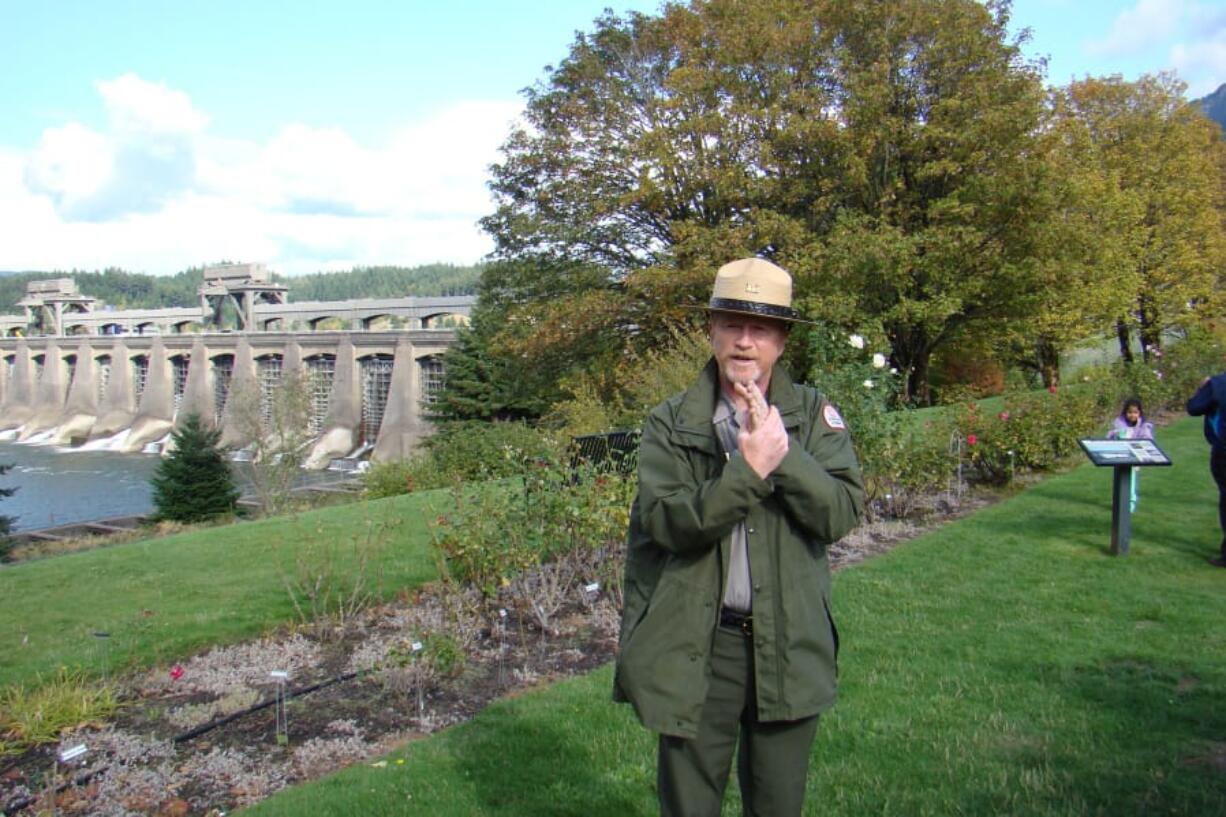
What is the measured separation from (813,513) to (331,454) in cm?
4643

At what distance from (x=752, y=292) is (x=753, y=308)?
4 centimetres

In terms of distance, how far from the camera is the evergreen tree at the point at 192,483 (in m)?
22.2

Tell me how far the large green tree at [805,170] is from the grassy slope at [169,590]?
1087cm

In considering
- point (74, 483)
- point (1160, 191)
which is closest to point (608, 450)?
point (1160, 191)

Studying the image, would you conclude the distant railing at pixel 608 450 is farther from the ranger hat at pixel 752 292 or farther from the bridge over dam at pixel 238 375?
the bridge over dam at pixel 238 375

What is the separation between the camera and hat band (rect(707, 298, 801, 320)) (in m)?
2.11

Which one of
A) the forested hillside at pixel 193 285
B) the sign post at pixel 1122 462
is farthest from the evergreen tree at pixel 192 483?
the forested hillside at pixel 193 285

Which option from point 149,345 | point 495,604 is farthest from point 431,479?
point 149,345

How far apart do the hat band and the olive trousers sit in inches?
30.5

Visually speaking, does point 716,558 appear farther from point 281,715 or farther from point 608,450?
point 608,450

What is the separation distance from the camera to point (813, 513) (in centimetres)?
207

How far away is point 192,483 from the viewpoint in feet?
74.1

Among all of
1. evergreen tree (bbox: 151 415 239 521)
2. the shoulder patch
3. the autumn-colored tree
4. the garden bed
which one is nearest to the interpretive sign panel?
the garden bed

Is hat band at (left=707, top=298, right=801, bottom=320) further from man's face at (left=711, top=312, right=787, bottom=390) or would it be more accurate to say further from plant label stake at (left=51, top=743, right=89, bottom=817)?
plant label stake at (left=51, top=743, right=89, bottom=817)
